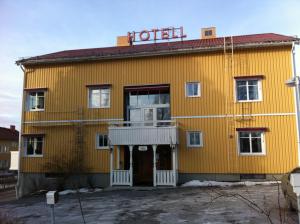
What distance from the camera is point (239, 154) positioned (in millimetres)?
15961

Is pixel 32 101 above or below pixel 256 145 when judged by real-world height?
above

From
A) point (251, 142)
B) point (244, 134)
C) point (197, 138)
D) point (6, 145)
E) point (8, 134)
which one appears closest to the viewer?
point (251, 142)

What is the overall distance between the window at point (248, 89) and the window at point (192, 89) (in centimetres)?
231

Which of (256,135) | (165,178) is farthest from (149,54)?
(256,135)

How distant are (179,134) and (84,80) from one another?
23.5ft

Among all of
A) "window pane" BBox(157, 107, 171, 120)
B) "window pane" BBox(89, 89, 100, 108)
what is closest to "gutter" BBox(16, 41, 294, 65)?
"window pane" BBox(89, 89, 100, 108)

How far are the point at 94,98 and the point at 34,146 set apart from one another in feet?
16.9

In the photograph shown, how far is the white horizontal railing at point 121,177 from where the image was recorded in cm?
1630

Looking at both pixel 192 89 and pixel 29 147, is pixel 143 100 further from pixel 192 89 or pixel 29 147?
pixel 29 147

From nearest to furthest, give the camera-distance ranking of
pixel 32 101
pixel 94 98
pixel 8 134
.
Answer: pixel 94 98
pixel 32 101
pixel 8 134

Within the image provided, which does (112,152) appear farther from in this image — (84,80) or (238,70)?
(238,70)

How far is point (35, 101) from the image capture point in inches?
762

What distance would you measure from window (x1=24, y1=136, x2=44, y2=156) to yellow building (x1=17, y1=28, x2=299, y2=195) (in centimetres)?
7

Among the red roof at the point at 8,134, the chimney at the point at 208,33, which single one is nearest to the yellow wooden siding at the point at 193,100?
the chimney at the point at 208,33
